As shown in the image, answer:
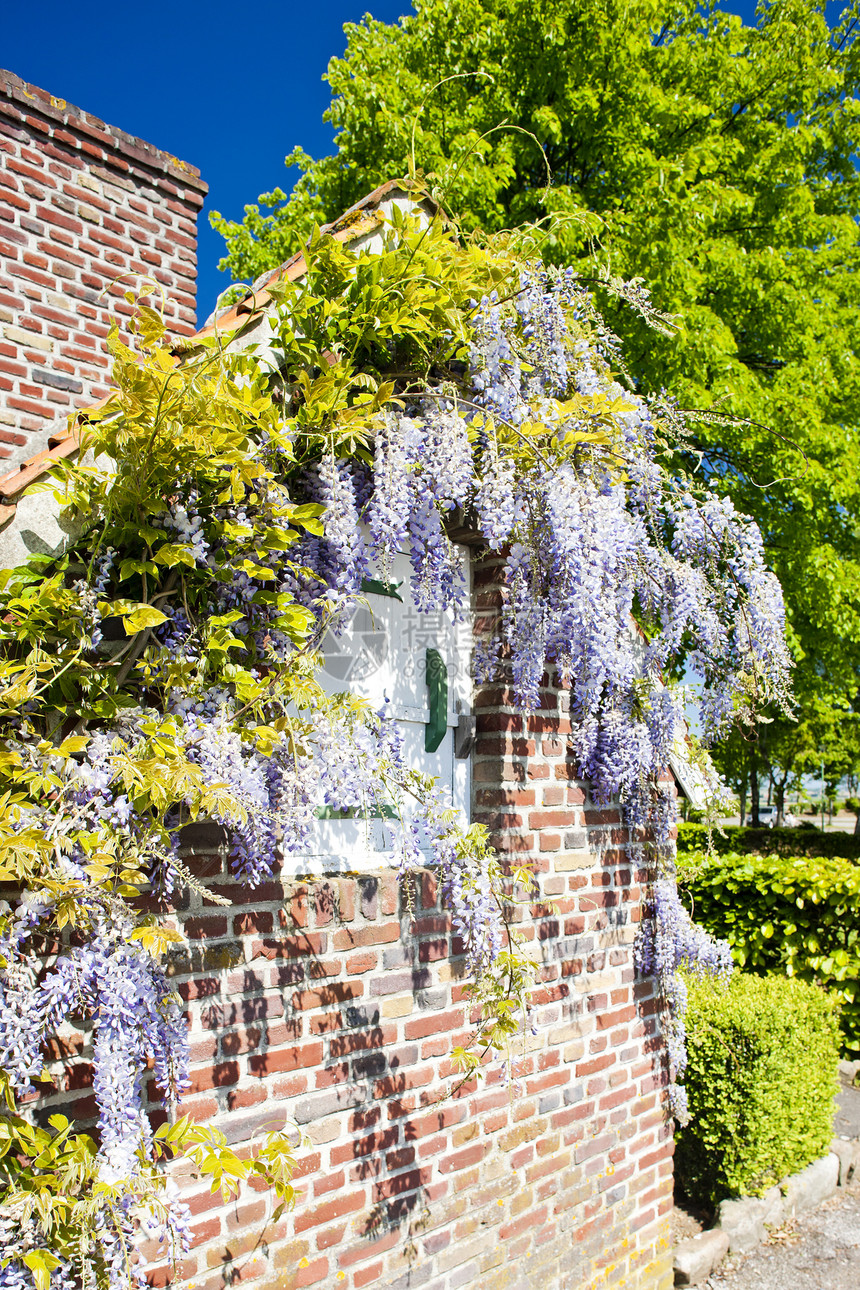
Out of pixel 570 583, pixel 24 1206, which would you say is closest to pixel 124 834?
pixel 24 1206

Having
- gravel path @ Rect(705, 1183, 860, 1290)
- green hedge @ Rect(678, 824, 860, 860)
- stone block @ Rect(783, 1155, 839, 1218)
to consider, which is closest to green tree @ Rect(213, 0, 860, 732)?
green hedge @ Rect(678, 824, 860, 860)

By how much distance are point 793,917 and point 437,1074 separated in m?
5.78

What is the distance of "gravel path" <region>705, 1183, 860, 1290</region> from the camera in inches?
163

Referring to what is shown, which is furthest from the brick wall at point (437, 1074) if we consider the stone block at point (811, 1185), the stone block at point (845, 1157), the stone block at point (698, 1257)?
the stone block at point (845, 1157)

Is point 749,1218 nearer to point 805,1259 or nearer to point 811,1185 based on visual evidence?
point 805,1259

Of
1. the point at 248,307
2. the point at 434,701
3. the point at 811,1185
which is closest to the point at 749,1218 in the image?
the point at 811,1185

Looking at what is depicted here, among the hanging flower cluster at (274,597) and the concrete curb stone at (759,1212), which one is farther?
the concrete curb stone at (759,1212)

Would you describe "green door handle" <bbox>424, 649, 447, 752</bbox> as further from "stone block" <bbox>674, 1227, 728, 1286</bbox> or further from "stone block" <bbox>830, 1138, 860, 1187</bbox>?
"stone block" <bbox>830, 1138, 860, 1187</bbox>

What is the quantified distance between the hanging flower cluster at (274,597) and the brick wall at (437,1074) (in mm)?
184

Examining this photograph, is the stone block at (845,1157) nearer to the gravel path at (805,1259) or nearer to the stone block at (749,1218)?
the gravel path at (805,1259)

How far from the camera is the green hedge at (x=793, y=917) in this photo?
697cm

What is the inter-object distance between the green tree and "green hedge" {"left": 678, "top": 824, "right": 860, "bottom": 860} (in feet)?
9.08

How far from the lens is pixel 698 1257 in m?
4.05

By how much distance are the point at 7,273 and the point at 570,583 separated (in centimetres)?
264
